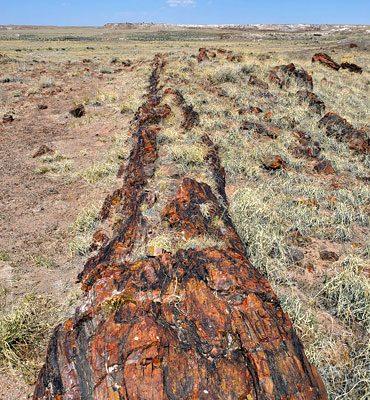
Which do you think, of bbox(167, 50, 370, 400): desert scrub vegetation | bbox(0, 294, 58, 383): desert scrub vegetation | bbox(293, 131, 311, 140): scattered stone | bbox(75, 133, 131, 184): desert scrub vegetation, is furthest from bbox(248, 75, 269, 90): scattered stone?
bbox(0, 294, 58, 383): desert scrub vegetation

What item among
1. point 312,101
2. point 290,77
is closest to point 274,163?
point 312,101

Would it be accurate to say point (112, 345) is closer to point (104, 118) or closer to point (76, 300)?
point (76, 300)

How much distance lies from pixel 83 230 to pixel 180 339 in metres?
4.07

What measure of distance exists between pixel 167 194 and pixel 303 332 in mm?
3106

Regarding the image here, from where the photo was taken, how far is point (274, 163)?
741 cm

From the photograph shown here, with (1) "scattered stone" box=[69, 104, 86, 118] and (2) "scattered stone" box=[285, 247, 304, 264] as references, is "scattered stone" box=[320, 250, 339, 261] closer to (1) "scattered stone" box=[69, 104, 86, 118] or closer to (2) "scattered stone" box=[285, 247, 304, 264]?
(2) "scattered stone" box=[285, 247, 304, 264]

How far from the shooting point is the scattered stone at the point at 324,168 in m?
7.54

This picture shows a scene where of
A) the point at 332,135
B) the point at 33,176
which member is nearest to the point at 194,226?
the point at 33,176

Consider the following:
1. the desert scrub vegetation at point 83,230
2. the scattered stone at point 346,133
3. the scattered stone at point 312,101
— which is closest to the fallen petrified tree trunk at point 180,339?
the desert scrub vegetation at point 83,230

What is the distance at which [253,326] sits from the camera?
8.60ft

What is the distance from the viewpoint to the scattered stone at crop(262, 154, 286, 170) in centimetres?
741

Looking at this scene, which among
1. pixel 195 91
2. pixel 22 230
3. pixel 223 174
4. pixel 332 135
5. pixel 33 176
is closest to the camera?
pixel 22 230

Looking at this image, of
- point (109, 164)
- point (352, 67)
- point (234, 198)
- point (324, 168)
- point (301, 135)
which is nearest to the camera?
point (234, 198)

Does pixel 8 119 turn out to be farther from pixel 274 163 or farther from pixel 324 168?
pixel 324 168
